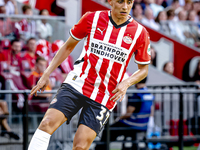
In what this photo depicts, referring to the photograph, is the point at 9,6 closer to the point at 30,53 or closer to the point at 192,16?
the point at 30,53

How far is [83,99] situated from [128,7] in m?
1.14

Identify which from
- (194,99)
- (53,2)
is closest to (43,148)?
(194,99)

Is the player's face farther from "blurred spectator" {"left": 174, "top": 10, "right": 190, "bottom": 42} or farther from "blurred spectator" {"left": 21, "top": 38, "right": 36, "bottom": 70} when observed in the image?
"blurred spectator" {"left": 174, "top": 10, "right": 190, "bottom": 42}

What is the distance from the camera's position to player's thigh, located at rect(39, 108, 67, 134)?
11.3 ft

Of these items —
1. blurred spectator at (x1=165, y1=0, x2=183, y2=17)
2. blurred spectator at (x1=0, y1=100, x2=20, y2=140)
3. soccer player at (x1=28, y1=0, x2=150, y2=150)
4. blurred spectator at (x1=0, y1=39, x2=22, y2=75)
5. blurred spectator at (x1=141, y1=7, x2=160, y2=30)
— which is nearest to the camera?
soccer player at (x1=28, y1=0, x2=150, y2=150)

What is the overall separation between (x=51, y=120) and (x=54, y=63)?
2.41 ft

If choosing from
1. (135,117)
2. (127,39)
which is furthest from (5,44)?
(127,39)

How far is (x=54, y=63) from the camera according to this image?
3.89 m

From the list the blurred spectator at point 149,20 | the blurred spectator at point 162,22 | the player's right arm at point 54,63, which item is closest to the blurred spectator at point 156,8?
the blurred spectator at point 162,22

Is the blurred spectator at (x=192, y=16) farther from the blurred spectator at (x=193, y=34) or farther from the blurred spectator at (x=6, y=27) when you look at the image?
the blurred spectator at (x=6, y=27)

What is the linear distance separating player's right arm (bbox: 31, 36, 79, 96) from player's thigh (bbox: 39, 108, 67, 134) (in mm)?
357

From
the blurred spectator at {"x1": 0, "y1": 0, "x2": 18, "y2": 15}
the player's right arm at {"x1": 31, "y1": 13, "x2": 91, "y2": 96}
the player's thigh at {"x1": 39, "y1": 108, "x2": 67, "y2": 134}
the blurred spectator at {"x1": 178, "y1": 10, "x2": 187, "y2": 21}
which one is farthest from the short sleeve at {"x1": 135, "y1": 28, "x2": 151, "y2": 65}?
the blurred spectator at {"x1": 178, "y1": 10, "x2": 187, "y2": 21}

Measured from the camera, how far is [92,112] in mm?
3756

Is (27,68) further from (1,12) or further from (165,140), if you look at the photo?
(165,140)
